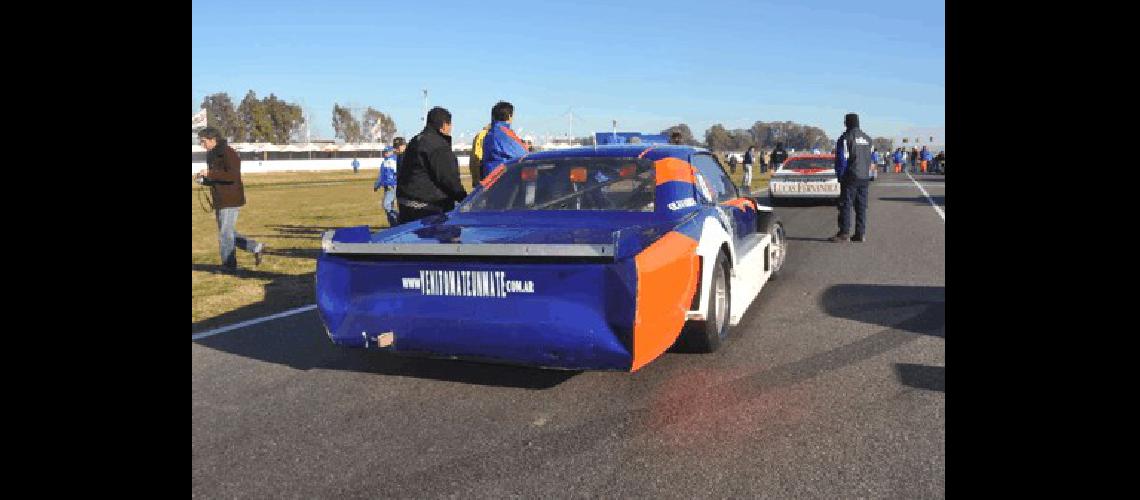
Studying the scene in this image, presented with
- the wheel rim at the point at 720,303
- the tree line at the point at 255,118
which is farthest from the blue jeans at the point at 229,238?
the tree line at the point at 255,118

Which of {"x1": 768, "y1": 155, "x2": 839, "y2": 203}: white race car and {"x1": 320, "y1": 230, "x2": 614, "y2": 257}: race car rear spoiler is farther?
{"x1": 768, "y1": 155, "x2": 839, "y2": 203}: white race car

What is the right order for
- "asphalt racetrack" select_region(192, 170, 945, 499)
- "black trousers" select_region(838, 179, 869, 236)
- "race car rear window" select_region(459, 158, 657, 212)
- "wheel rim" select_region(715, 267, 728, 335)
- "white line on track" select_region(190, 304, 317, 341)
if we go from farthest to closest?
"black trousers" select_region(838, 179, 869, 236), "white line on track" select_region(190, 304, 317, 341), "race car rear window" select_region(459, 158, 657, 212), "wheel rim" select_region(715, 267, 728, 335), "asphalt racetrack" select_region(192, 170, 945, 499)

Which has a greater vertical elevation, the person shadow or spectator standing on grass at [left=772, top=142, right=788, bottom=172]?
spectator standing on grass at [left=772, top=142, right=788, bottom=172]

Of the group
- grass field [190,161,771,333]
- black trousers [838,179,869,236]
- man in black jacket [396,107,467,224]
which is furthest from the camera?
black trousers [838,179,869,236]

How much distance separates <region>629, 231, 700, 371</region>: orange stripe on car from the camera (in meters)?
3.68

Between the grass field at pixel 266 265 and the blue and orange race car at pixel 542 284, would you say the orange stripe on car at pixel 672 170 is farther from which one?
the grass field at pixel 266 265

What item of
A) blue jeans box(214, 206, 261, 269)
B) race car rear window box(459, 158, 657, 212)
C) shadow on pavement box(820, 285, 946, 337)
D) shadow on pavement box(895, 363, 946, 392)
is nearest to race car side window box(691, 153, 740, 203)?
race car rear window box(459, 158, 657, 212)

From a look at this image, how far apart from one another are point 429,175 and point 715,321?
2890 mm

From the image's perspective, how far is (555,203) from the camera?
17.4 ft

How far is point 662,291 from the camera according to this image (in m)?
3.83

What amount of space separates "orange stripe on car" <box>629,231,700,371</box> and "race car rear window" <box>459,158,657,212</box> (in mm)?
1024

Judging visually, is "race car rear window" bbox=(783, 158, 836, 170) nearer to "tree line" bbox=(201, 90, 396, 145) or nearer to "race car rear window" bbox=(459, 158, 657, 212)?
"race car rear window" bbox=(459, 158, 657, 212)
